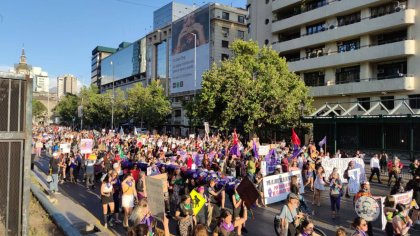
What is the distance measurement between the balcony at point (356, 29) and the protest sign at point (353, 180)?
20.8m

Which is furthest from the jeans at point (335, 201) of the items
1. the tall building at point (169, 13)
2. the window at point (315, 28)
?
the tall building at point (169, 13)

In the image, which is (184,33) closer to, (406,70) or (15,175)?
(406,70)

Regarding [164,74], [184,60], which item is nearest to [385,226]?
[184,60]

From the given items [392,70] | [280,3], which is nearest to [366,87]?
[392,70]

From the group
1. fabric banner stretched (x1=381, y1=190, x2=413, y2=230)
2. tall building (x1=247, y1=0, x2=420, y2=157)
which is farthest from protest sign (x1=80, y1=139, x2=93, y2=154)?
tall building (x1=247, y1=0, x2=420, y2=157)

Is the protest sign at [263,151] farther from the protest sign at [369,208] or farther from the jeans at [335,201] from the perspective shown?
the protest sign at [369,208]

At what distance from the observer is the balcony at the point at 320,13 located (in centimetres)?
3677

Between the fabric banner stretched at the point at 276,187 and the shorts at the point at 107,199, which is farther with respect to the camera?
the fabric banner stretched at the point at 276,187

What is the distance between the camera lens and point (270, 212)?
1359 centimetres

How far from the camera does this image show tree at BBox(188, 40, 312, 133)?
1384 inches

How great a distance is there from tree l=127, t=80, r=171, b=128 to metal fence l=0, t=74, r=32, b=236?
5825 cm

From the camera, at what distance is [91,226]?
1116 centimetres

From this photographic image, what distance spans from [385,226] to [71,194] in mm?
12001

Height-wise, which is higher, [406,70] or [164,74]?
[164,74]
